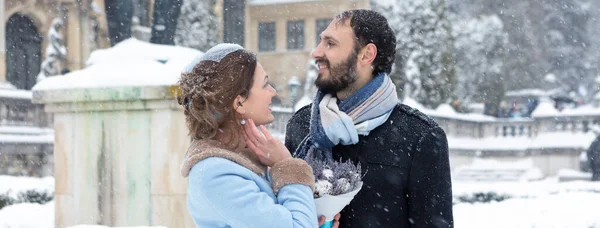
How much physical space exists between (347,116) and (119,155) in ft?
13.4

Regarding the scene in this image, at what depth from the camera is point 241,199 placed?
8.50 feet

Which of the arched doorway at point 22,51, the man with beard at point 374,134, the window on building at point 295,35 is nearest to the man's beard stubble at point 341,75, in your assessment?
the man with beard at point 374,134

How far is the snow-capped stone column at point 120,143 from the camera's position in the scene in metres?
6.69

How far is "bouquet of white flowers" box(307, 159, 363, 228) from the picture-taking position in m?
2.87

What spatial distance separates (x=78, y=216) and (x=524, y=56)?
50.5 meters

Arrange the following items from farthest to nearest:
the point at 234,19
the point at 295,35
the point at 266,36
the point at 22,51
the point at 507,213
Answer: the point at 266,36, the point at 295,35, the point at 234,19, the point at 22,51, the point at 507,213

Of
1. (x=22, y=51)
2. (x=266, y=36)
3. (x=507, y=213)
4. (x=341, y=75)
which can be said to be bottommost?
(x=507, y=213)

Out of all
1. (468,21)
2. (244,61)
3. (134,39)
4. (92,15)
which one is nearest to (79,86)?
(134,39)

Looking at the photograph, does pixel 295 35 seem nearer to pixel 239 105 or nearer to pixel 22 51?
pixel 22 51

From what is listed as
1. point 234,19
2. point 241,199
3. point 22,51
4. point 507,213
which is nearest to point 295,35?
point 234,19

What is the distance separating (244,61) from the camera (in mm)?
2791

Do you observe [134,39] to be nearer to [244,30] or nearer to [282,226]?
[282,226]

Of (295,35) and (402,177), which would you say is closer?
(402,177)

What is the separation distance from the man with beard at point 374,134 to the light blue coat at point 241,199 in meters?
0.50
